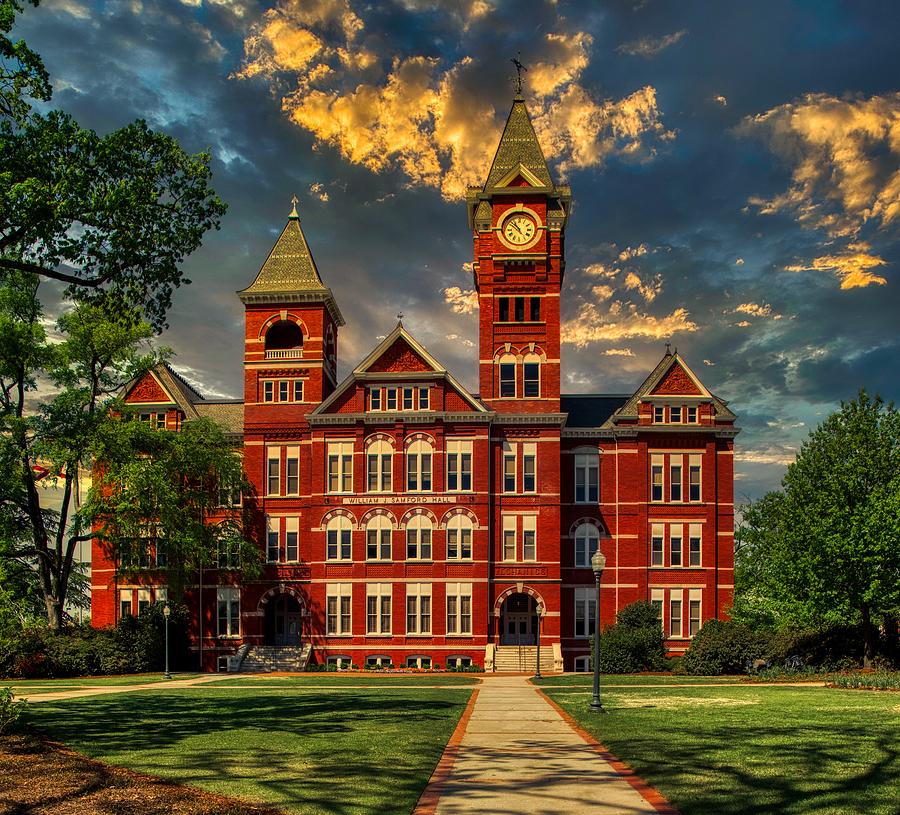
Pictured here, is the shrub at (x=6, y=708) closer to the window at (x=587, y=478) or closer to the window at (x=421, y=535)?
the window at (x=421, y=535)

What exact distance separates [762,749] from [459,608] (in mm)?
37948

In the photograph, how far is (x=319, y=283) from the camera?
57.2 metres

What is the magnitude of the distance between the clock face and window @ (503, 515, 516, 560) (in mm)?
16333

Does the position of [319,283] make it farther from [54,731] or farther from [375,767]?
[375,767]

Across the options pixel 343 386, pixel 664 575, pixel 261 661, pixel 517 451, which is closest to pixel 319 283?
pixel 343 386

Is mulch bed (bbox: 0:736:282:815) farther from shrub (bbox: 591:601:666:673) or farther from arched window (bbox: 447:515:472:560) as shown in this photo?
arched window (bbox: 447:515:472:560)

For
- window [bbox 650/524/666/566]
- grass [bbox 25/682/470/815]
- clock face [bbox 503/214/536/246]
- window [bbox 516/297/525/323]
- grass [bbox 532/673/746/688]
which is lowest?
grass [bbox 532/673/746/688]

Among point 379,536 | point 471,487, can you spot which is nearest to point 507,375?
point 471,487

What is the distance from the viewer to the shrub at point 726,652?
46.8 m

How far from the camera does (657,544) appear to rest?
5578cm

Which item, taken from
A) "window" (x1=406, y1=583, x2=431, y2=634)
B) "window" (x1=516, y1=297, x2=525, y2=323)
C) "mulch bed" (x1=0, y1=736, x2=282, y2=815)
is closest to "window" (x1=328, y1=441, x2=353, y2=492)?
"window" (x1=406, y1=583, x2=431, y2=634)

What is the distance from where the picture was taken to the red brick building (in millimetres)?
54062

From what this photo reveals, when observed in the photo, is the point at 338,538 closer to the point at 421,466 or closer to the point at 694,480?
the point at 421,466

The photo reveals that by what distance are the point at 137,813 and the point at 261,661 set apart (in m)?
43.4
